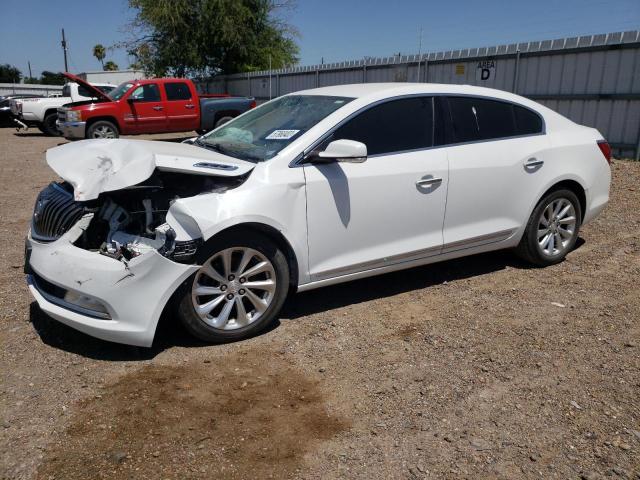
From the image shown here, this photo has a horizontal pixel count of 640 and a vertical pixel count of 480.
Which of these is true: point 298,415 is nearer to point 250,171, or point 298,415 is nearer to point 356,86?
point 250,171

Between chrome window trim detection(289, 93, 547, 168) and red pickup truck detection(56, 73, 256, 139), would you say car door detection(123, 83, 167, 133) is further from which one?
chrome window trim detection(289, 93, 547, 168)

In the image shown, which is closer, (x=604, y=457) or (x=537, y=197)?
(x=604, y=457)

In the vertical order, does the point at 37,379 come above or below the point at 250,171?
below

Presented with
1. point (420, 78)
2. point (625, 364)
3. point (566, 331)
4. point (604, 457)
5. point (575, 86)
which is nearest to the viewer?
point (604, 457)

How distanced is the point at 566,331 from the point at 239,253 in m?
2.38

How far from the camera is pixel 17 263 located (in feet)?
17.4

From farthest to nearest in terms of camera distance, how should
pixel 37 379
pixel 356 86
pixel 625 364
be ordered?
pixel 356 86
pixel 625 364
pixel 37 379

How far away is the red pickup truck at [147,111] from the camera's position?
1455cm

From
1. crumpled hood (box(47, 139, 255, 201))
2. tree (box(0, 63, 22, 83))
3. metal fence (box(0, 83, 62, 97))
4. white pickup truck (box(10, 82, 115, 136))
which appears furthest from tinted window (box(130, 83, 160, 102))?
tree (box(0, 63, 22, 83))

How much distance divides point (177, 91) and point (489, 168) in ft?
42.5

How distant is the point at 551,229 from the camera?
5.21m

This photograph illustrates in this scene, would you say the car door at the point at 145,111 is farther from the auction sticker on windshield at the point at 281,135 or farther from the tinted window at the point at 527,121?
the tinted window at the point at 527,121

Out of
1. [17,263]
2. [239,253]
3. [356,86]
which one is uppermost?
[356,86]

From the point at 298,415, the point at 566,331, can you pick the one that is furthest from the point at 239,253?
the point at 566,331
